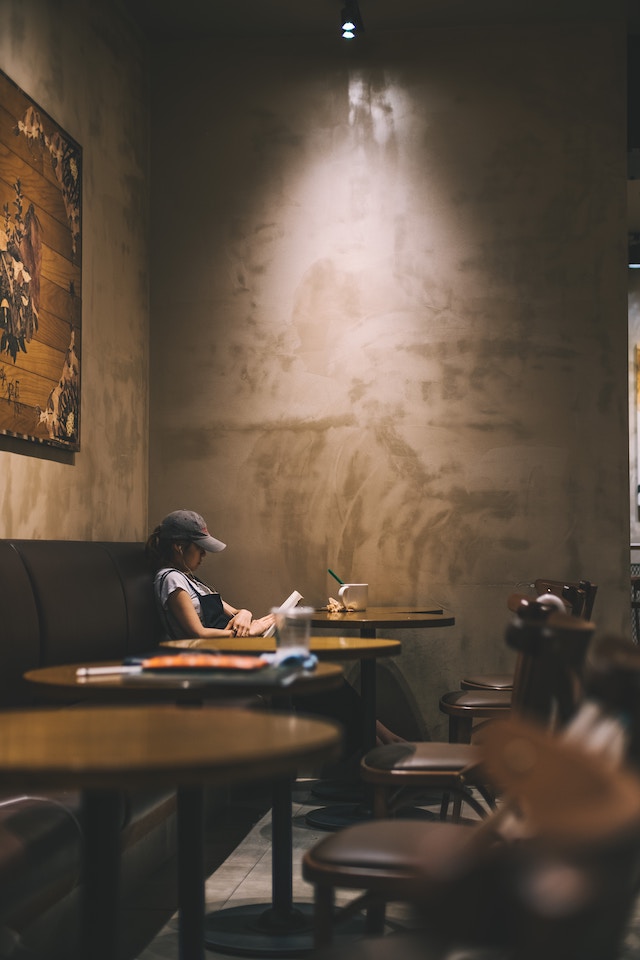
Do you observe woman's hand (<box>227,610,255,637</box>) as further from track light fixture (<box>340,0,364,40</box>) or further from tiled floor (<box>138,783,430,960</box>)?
track light fixture (<box>340,0,364,40</box>)

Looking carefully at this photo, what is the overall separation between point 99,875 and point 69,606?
1957mm

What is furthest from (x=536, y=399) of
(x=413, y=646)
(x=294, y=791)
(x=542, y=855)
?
(x=542, y=855)

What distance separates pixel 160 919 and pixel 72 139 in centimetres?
295

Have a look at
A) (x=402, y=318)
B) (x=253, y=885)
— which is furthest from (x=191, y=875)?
(x=402, y=318)

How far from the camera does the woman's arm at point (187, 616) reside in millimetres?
3873

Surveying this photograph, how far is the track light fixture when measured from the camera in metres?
4.70

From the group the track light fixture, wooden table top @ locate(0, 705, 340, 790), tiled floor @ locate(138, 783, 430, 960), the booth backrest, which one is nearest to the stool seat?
tiled floor @ locate(138, 783, 430, 960)

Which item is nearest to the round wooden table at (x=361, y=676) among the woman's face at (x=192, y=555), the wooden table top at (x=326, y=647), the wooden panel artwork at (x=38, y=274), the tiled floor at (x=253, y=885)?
the wooden table top at (x=326, y=647)

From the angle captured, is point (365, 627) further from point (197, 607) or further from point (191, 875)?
point (191, 875)

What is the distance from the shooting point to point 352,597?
167 inches

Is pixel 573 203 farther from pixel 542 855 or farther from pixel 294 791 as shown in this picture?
pixel 542 855

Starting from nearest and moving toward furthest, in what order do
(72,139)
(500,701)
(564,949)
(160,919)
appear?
(564,949) < (160,919) < (500,701) < (72,139)

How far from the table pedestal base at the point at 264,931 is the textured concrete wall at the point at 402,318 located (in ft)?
7.03

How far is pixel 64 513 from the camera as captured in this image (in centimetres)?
412
